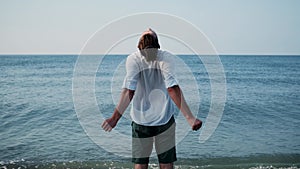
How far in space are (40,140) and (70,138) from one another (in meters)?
0.85

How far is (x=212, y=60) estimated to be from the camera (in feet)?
10.6

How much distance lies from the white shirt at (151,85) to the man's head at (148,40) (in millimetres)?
87

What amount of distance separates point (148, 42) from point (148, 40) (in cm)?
2

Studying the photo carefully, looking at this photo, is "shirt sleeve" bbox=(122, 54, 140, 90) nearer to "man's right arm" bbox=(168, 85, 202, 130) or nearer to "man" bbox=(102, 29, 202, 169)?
"man" bbox=(102, 29, 202, 169)

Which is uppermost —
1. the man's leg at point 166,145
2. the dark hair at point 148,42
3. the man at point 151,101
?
the dark hair at point 148,42

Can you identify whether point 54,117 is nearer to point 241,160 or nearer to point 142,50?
point 241,160

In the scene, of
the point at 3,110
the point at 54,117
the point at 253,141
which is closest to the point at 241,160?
the point at 253,141

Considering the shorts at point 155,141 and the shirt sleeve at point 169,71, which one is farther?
the shorts at point 155,141

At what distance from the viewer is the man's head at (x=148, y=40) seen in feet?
9.66

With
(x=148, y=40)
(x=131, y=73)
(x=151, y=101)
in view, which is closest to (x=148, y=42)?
(x=148, y=40)

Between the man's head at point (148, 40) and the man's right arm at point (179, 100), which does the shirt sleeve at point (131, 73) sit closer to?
the man's head at point (148, 40)

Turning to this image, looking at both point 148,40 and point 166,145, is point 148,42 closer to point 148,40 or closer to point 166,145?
point 148,40

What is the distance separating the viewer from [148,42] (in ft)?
9.70

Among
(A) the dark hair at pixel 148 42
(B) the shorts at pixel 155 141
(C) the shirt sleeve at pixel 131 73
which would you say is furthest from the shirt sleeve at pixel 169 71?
(B) the shorts at pixel 155 141
